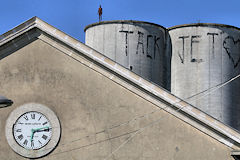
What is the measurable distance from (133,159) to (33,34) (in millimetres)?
6509

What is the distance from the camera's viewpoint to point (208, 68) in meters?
31.0

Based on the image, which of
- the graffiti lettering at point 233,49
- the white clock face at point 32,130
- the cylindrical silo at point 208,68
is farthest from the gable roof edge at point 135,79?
the graffiti lettering at point 233,49

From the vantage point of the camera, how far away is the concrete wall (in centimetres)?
2059

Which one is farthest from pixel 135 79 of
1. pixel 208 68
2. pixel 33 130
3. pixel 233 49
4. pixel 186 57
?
pixel 233 49

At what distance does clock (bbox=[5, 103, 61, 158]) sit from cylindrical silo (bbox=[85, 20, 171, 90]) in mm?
10079

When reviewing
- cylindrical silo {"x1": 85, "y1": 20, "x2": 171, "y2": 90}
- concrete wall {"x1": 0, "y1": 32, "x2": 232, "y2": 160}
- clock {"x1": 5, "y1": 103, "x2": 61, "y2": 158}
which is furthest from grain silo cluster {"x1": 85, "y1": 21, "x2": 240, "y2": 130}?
clock {"x1": 5, "y1": 103, "x2": 61, "y2": 158}

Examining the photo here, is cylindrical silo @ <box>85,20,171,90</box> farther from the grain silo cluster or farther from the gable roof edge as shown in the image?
the gable roof edge

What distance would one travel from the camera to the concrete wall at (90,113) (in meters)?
20.6

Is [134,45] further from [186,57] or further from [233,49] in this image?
[233,49]

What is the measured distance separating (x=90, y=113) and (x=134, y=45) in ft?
33.7

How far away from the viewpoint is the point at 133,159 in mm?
20641

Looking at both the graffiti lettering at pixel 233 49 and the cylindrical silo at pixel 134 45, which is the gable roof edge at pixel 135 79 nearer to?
the cylindrical silo at pixel 134 45

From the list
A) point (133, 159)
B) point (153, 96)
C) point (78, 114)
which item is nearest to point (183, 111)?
point (153, 96)

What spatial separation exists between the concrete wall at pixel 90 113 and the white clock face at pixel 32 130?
0.50 meters
